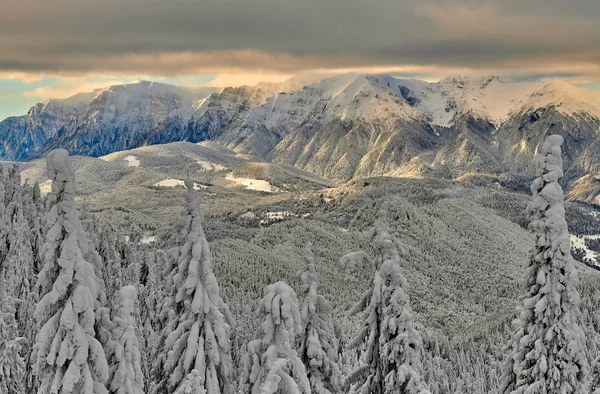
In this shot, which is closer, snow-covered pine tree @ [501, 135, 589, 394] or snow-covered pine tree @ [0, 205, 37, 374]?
snow-covered pine tree @ [501, 135, 589, 394]

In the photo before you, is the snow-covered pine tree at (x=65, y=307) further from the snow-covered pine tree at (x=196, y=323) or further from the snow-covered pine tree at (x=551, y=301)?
the snow-covered pine tree at (x=551, y=301)

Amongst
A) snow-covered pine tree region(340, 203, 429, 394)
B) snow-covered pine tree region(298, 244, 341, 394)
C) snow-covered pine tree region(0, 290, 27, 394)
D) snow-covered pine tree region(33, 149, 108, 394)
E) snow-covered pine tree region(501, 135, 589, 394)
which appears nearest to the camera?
snow-covered pine tree region(33, 149, 108, 394)

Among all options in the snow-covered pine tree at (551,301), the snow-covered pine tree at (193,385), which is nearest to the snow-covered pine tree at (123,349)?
the snow-covered pine tree at (193,385)

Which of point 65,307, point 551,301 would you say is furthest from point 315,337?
point 551,301

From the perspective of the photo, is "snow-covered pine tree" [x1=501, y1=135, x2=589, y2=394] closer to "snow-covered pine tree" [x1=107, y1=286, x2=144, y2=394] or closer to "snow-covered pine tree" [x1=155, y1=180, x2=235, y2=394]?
"snow-covered pine tree" [x1=155, y1=180, x2=235, y2=394]

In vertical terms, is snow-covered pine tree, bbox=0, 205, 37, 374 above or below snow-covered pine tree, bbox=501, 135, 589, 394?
below

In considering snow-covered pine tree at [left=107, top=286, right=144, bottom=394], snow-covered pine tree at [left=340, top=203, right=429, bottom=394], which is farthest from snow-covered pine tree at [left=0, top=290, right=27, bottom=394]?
snow-covered pine tree at [left=340, top=203, right=429, bottom=394]

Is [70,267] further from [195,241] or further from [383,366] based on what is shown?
[383,366]
